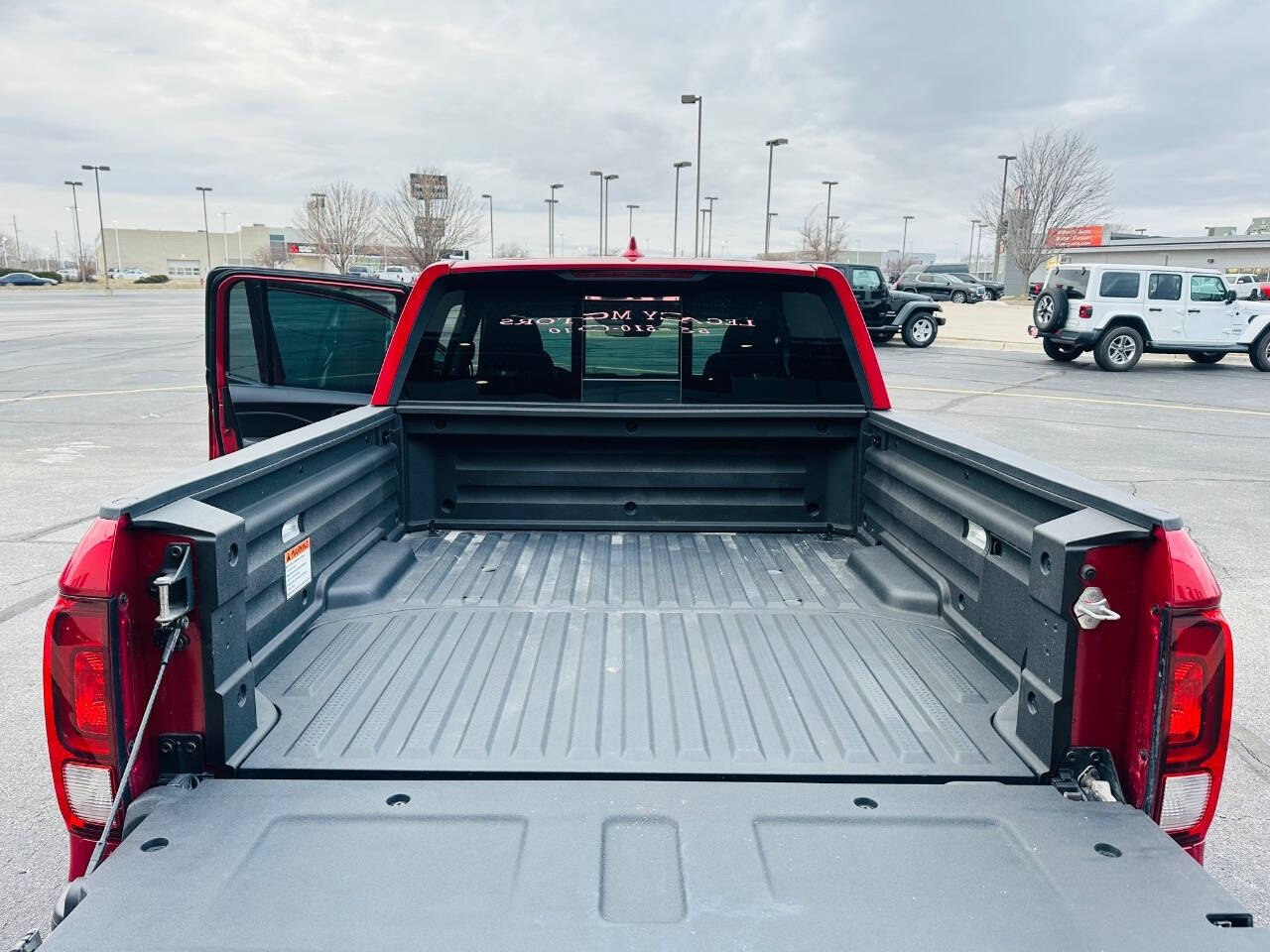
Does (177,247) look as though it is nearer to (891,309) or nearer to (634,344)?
(891,309)

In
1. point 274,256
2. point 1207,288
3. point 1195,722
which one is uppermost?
point 274,256

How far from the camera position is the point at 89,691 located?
1.85 meters

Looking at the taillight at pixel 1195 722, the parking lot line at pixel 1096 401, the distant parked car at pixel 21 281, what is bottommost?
the parking lot line at pixel 1096 401

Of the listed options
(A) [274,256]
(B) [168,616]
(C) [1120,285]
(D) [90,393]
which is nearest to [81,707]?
(B) [168,616]

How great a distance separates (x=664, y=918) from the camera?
1.54m

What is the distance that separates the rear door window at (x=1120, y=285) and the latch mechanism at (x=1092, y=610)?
1906 cm

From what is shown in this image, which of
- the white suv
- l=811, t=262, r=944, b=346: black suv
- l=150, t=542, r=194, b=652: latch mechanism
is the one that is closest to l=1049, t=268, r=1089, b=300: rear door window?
the white suv

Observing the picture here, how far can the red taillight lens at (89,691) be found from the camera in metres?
1.83

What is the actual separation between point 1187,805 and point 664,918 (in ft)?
3.83

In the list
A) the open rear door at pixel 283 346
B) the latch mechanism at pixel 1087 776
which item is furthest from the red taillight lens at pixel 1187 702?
the open rear door at pixel 283 346

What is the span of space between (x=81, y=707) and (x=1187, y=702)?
2215 millimetres

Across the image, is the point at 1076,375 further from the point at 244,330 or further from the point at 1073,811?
the point at 1073,811

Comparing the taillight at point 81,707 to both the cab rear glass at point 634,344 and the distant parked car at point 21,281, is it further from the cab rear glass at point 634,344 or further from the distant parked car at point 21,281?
the distant parked car at point 21,281

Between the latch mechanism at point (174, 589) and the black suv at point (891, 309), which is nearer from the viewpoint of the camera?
the latch mechanism at point (174, 589)
